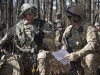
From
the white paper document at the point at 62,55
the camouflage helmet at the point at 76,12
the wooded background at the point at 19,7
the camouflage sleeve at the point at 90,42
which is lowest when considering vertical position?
the wooded background at the point at 19,7

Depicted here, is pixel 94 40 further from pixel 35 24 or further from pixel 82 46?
pixel 35 24

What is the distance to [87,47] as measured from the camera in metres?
4.36

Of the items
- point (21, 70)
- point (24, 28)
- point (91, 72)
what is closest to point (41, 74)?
point (21, 70)

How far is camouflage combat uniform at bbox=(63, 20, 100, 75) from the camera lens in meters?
4.34

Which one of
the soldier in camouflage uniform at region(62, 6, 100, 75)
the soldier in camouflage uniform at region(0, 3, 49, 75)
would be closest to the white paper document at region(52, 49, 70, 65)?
the soldier in camouflage uniform at region(62, 6, 100, 75)

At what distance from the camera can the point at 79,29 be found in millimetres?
4746

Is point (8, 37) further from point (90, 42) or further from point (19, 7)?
point (19, 7)

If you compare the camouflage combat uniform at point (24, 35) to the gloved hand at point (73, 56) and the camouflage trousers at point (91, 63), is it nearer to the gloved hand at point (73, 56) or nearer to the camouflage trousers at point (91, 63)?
the gloved hand at point (73, 56)

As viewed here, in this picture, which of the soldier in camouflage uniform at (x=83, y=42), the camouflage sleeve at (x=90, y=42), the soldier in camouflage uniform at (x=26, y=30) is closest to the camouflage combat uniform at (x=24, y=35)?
the soldier in camouflage uniform at (x=26, y=30)

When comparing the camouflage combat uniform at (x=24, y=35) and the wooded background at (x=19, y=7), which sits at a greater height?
the camouflage combat uniform at (x=24, y=35)

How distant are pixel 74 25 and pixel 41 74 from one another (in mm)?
1118

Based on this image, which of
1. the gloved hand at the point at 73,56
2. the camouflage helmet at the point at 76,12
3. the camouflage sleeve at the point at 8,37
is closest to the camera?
the gloved hand at the point at 73,56

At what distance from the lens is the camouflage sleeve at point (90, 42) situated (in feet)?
14.3

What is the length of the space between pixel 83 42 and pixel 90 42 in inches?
15.8
